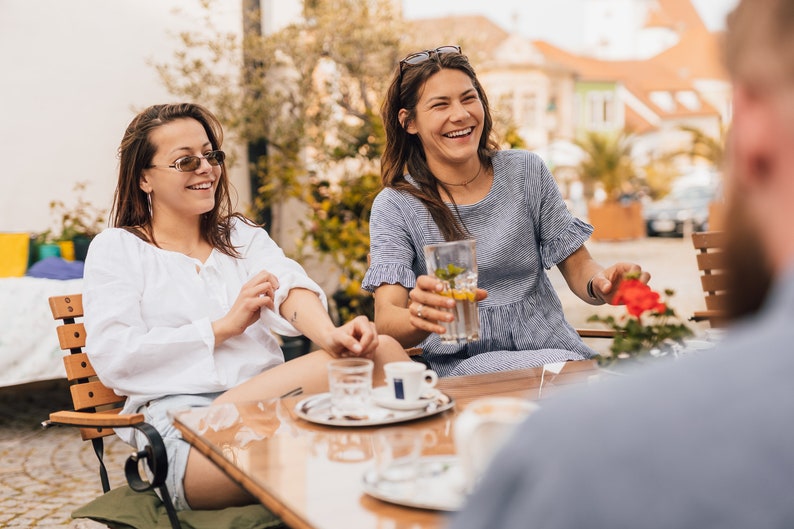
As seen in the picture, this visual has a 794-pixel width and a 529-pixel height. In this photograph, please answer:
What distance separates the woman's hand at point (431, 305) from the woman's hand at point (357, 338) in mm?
121

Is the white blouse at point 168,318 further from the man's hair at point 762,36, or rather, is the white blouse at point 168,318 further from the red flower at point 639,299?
the man's hair at point 762,36

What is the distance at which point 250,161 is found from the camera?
7.57 m

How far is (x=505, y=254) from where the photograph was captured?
2.90 m

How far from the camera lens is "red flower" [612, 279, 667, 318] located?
65.0 inches

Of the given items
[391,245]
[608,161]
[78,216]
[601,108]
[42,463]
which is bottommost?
[42,463]

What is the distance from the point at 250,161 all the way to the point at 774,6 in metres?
7.20

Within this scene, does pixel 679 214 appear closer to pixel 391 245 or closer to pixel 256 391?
pixel 391 245

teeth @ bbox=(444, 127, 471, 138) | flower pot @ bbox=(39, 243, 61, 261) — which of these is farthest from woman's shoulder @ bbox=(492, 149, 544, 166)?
flower pot @ bbox=(39, 243, 61, 261)

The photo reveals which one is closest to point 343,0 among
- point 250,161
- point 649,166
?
point 250,161

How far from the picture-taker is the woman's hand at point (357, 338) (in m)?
2.16

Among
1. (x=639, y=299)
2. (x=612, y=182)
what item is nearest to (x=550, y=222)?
(x=639, y=299)

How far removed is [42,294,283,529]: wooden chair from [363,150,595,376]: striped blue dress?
899mm

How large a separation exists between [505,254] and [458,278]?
90 cm

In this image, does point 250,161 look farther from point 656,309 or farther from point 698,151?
point 698,151
